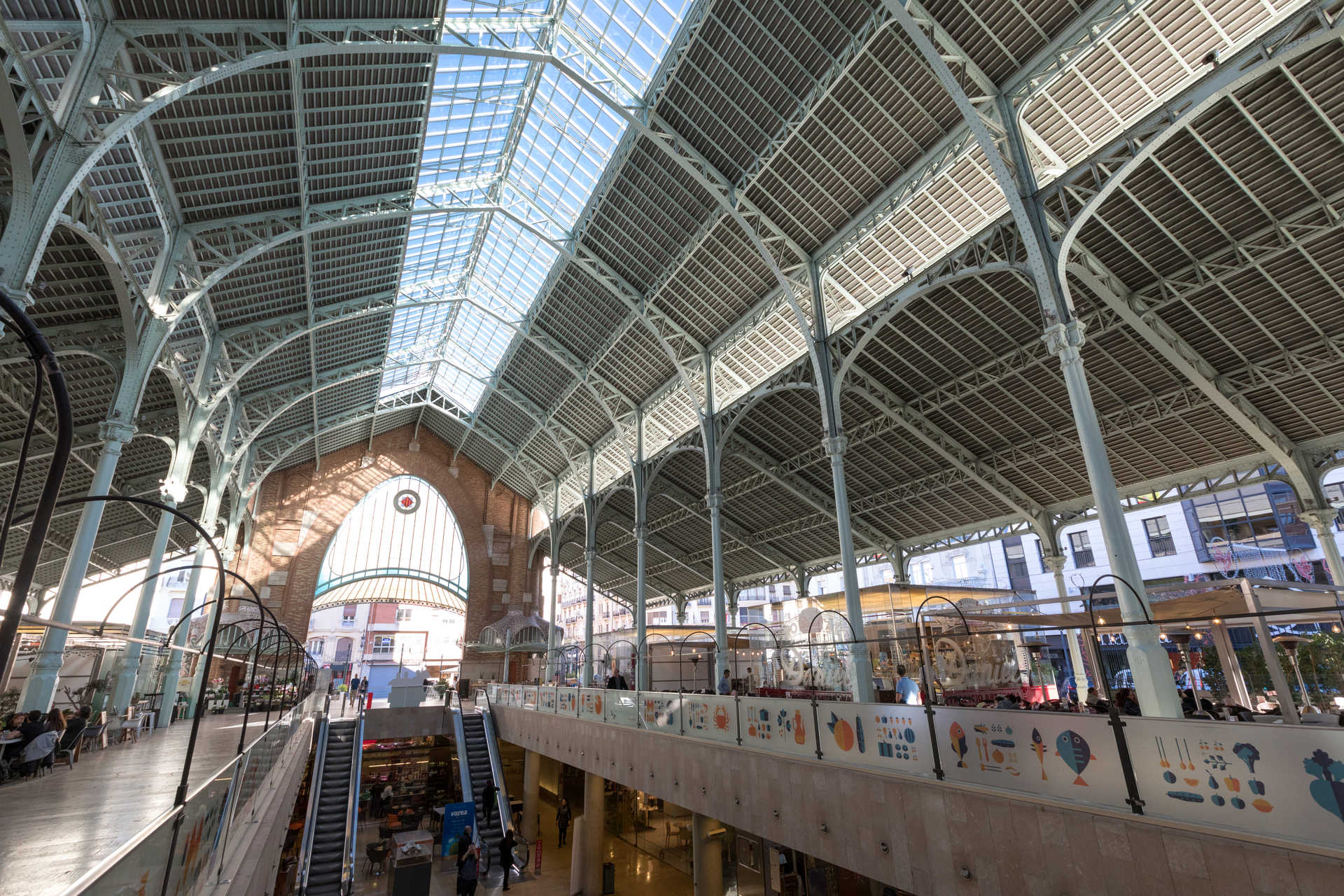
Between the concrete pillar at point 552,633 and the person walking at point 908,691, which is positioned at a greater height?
the concrete pillar at point 552,633

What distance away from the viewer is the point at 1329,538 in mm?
19797

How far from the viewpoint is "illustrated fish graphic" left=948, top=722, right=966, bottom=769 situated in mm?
9570

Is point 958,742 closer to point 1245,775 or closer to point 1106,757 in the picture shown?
point 1106,757

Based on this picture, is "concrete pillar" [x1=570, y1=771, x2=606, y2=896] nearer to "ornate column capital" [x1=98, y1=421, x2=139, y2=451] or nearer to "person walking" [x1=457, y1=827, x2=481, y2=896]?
"person walking" [x1=457, y1=827, x2=481, y2=896]

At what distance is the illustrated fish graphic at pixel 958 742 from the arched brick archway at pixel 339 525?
41511mm

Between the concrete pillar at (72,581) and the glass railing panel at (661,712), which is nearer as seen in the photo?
the concrete pillar at (72,581)

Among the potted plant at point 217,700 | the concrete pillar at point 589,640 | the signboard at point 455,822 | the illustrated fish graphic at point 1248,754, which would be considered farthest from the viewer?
the concrete pillar at point 589,640

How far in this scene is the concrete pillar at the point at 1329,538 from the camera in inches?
765

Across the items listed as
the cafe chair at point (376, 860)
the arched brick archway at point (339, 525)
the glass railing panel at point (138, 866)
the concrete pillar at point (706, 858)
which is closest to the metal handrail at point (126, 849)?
the glass railing panel at point (138, 866)

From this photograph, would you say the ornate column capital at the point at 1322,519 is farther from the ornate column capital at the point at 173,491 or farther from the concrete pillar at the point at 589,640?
the ornate column capital at the point at 173,491

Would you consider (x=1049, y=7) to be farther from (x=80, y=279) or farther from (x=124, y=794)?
(x=80, y=279)

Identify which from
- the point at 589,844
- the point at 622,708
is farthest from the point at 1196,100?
the point at 589,844

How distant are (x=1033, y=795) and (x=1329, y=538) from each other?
18.5 metres

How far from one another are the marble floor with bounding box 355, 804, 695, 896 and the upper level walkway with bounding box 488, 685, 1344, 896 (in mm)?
10800
